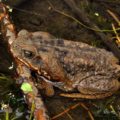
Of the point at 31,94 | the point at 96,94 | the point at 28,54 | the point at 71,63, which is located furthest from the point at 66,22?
the point at 31,94

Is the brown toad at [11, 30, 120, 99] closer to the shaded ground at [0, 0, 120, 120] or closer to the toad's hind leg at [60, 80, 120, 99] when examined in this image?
the toad's hind leg at [60, 80, 120, 99]

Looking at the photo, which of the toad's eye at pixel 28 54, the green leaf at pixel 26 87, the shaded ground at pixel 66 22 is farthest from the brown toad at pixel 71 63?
the green leaf at pixel 26 87

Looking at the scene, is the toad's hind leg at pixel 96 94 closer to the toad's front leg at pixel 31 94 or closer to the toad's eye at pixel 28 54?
the toad's front leg at pixel 31 94

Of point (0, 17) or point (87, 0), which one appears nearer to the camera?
point (0, 17)

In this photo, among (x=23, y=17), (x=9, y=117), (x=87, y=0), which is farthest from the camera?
(x=87, y=0)

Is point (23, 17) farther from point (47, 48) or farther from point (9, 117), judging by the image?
point (9, 117)

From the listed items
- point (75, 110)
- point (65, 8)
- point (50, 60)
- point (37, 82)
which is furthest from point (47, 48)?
point (65, 8)

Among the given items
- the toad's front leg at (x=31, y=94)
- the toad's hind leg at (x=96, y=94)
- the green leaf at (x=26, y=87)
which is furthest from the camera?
the toad's hind leg at (x=96, y=94)

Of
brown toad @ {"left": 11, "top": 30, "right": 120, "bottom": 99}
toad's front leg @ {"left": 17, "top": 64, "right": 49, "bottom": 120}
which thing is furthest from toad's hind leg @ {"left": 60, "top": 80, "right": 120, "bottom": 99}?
toad's front leg @ {"left": 17, "top": 64, "right": 49, "bottom": 120}
